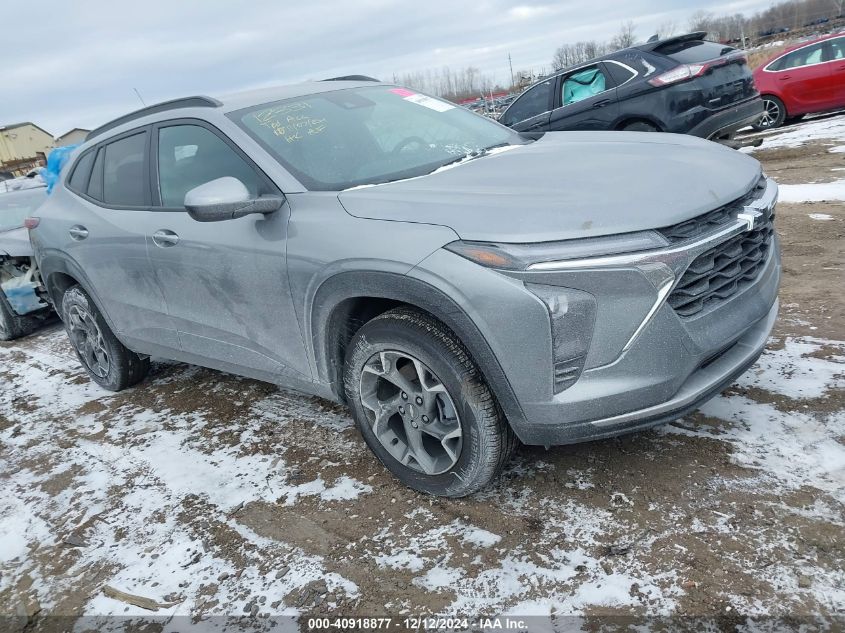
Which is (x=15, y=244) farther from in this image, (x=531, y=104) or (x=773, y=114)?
(x=773, y=114)

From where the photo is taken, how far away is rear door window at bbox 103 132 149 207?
362 cm

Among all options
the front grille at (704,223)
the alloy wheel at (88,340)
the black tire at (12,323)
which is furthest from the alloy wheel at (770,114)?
the black tire at (12,323)

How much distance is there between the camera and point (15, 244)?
20.1 feet

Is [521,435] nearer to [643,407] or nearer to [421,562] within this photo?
[643,407]

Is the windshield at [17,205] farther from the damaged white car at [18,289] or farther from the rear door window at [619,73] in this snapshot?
the rear door window at [619,73]

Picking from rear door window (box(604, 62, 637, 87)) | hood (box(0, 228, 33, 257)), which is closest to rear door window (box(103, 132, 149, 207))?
hood (box(0, 228, 33, 257))

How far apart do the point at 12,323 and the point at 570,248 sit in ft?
20.5

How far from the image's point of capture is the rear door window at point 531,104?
8969mm

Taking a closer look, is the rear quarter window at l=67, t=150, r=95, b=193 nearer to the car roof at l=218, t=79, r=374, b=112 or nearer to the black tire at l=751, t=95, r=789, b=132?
the car roof at l=218, t=79, r=374, b=112

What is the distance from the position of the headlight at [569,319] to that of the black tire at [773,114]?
11552mm

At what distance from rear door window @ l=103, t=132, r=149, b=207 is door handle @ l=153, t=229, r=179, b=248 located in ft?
0.96

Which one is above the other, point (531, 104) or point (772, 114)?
point (531, 104)

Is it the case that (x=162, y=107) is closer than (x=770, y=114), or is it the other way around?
(x=162, y=107)

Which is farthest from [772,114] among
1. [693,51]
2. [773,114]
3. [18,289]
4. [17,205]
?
[18,289]
